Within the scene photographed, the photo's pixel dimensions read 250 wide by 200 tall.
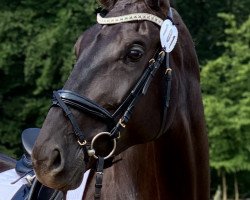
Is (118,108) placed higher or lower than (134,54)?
lower

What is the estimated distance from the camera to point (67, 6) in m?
17.4

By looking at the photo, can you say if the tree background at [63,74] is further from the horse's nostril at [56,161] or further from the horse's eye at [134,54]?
the horse's nostril at [56,161]

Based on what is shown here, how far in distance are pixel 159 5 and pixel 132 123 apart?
23.3 inches

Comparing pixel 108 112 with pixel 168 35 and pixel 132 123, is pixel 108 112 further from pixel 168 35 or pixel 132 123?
pixel 168 35

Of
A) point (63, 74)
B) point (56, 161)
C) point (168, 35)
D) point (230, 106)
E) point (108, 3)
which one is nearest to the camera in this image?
point (56, 161)

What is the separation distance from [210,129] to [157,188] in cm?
1132

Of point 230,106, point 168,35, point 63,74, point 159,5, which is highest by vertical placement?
point 63,74

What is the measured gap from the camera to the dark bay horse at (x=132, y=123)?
2.88m

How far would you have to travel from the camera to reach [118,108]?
302cm

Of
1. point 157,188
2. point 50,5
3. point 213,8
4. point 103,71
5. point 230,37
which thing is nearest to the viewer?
point 103,71

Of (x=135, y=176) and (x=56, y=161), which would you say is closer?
(x=56, y=161)

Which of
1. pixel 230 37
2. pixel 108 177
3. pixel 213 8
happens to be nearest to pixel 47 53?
pixel 230 37

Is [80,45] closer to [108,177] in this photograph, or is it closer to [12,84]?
[108,177]


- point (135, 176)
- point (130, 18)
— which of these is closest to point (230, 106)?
point (135, 176)
